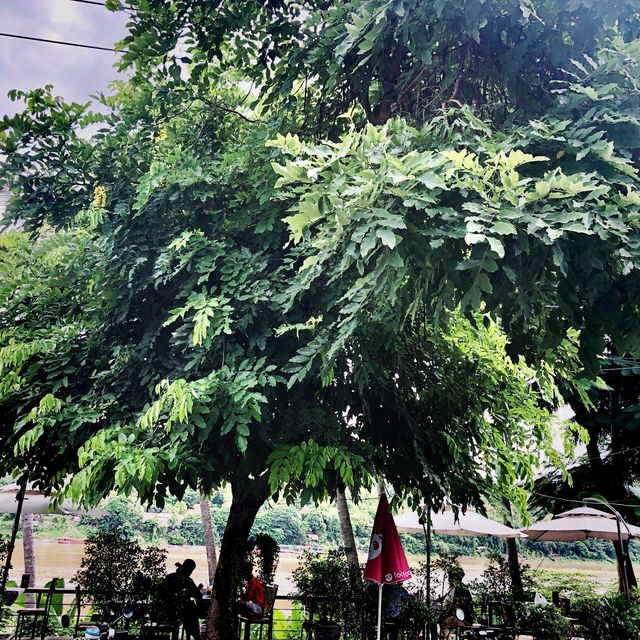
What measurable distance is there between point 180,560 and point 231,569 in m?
10.5

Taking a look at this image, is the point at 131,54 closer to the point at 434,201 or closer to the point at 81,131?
the point at 81,131

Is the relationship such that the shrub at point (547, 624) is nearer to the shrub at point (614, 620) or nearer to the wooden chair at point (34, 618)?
the shrub at point (614, 620)

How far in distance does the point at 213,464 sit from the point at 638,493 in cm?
1204

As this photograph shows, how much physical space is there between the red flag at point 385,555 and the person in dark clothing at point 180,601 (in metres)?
2.25

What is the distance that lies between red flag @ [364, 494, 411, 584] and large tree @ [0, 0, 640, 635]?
497 mm

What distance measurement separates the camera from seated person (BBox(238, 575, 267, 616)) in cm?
757

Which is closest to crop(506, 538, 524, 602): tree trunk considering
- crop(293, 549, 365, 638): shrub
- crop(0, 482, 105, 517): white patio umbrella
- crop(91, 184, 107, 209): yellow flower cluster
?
crop(293, 549, 365, 638): shrub

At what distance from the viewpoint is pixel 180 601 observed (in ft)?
23.5

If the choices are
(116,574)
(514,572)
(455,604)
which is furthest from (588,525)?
(116,574)

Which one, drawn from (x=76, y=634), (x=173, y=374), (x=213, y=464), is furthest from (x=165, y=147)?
(x=76, y=634)

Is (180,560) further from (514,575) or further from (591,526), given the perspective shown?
(591,526)

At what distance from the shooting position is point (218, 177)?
531cm

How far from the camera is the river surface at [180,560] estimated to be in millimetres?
15023

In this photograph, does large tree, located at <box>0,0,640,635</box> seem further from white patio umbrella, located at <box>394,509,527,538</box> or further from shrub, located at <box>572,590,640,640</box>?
white patio umbrella, located at <box>394,509,527,538</box>
